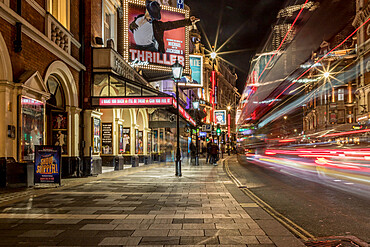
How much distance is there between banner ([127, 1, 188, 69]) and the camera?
25.8 metres

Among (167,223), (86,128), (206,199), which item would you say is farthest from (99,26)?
(167,223)

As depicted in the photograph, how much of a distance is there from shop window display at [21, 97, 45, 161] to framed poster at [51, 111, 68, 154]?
3.17 metres

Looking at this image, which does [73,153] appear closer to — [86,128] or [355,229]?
[86,128]

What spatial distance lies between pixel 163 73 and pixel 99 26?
9951 millimetres

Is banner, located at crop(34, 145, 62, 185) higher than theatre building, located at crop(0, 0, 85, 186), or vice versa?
theatre building, located at crop(0, 0, 85, 186)

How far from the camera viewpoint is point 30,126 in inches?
488

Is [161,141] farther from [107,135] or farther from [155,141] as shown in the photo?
[107,135]

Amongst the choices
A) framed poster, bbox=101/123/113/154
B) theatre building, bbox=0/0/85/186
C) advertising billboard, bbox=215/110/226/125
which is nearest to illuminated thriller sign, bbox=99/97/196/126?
theatre building, bbox=0/0/85/186

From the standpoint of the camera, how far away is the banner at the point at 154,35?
2581cm

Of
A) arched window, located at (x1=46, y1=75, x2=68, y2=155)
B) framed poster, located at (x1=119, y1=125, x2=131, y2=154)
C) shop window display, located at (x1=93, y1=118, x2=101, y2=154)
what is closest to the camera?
arched window, located at (x1=46, y1=75, x2=68, y2=155)

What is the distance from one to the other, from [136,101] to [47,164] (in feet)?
20.7

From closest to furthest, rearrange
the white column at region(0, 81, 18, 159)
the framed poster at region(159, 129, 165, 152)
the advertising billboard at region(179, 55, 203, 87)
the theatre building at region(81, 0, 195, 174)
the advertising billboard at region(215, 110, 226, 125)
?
the white column at region(0, 81, 18, 159)
the theatre building at region(81, 0, 195, 174)
the framed poster at region(159, 129, 165, 152)
the advertising billboard at region(179, 55, 203, 87)
the advertising billboard at region(215, 110, 226, 125)

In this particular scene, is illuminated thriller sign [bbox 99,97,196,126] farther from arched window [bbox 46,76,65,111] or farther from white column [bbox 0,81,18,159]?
white column [bbox 0,81,18,159]

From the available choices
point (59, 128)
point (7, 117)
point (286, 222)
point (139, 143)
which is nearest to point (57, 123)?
point (59, 128)
